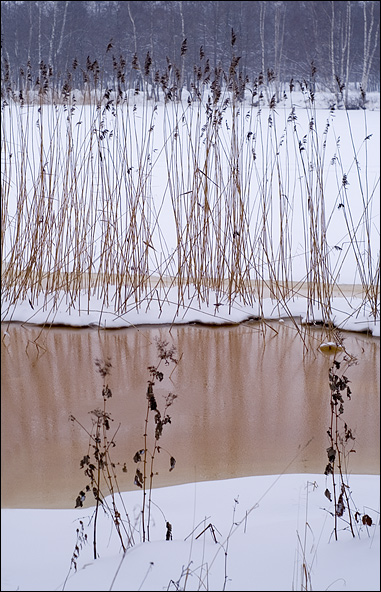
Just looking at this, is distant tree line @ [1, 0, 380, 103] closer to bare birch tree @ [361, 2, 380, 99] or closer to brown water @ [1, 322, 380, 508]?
bare birch tree @ [361, 2, 380, 99]

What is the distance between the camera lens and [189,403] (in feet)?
6.23

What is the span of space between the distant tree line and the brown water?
4.29 feet

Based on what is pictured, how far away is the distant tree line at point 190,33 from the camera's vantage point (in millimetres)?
3295

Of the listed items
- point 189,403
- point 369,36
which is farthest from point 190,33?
point 189,403

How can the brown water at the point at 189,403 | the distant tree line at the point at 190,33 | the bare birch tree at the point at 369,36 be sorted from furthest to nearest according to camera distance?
the bare birch tree at the point at 369,36
the distant tree line at the point at 190,33
the brown water at the point at 189,403

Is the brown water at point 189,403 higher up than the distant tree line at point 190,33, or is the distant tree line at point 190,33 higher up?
the distant tree line at point 190,33

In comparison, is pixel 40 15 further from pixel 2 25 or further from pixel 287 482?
pixel 287 482

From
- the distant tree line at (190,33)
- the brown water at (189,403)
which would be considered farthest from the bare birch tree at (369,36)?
the brown water at (189,403)

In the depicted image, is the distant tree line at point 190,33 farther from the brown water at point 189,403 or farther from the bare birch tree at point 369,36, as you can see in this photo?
the brown water at point 189,403

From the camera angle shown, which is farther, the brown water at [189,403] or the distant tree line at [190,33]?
the distant tree line at [190,33]

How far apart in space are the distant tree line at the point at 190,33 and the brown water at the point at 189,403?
131 cm

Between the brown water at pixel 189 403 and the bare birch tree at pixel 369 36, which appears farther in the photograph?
the bare birch tree at pixel 369 36

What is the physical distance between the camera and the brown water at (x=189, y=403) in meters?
1.54

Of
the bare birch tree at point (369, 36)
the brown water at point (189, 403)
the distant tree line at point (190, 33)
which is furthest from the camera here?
the bare birch tree at point (369, 36)
